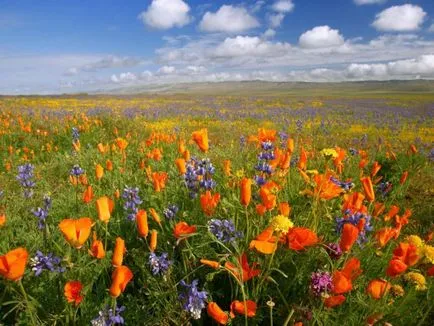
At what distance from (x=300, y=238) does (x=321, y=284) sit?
0.23 metres

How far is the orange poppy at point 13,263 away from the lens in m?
1.33

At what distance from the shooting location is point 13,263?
1331mm

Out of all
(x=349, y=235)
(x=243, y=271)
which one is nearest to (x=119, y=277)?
(x=243, y=271)

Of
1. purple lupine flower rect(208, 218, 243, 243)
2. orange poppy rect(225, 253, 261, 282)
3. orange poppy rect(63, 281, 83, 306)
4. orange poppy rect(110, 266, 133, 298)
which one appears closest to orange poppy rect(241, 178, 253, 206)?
purple lupine flower rect(208, 218, 243, 243)

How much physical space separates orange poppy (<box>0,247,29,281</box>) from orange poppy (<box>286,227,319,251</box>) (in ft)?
3.69

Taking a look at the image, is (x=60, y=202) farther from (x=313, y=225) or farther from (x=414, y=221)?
(x=414, y=221)

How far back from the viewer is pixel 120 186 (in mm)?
4254

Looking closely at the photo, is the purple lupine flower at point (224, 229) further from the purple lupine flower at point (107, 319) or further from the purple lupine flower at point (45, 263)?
the purple lupine flower at point (45, 263)

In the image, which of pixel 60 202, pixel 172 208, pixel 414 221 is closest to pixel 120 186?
pixel 60 202

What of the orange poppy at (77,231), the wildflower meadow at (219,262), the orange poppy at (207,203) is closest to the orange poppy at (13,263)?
the wildflower meadow at (219,262)

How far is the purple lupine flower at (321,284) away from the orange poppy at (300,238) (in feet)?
0.53

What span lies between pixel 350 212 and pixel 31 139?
24.9ft

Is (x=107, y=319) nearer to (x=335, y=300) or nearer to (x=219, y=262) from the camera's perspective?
(x=219, y=262)

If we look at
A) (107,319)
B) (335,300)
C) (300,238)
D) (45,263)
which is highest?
(300,238)
